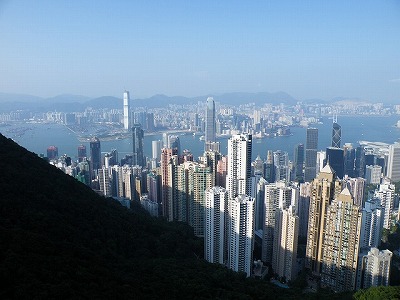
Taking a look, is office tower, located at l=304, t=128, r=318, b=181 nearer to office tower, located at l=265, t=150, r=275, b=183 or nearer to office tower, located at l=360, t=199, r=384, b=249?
office tower, located at l=265, t=150, r=275, b=183

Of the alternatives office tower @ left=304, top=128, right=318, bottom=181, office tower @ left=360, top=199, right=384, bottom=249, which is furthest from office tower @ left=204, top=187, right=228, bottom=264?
office tower @ left=304, top=128, right=318, bottom=181

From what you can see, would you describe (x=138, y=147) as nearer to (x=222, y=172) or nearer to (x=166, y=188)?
(x=166, y=188)

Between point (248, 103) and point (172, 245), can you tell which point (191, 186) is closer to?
point (172, 245)

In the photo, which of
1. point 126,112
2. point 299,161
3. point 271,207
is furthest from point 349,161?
point 126,112

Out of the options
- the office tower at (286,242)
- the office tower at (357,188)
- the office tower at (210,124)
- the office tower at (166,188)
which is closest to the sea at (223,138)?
the office tower at (210,124)

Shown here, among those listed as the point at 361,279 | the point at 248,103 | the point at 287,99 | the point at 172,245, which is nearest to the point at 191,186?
Result: the point at 172,245

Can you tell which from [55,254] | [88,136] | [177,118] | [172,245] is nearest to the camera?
[55,254]

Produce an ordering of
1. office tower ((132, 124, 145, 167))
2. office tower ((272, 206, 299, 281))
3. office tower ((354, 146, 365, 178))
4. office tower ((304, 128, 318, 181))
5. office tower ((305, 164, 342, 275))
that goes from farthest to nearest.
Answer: office tower ((132, 124, 145, 167)) → office tower ((354, 146, 365, 178)) → office tower ((304, 128, 318, 181)) → office tower ((305, 164, 342, 275)) → office tower ((272, 206, 299, 281))
